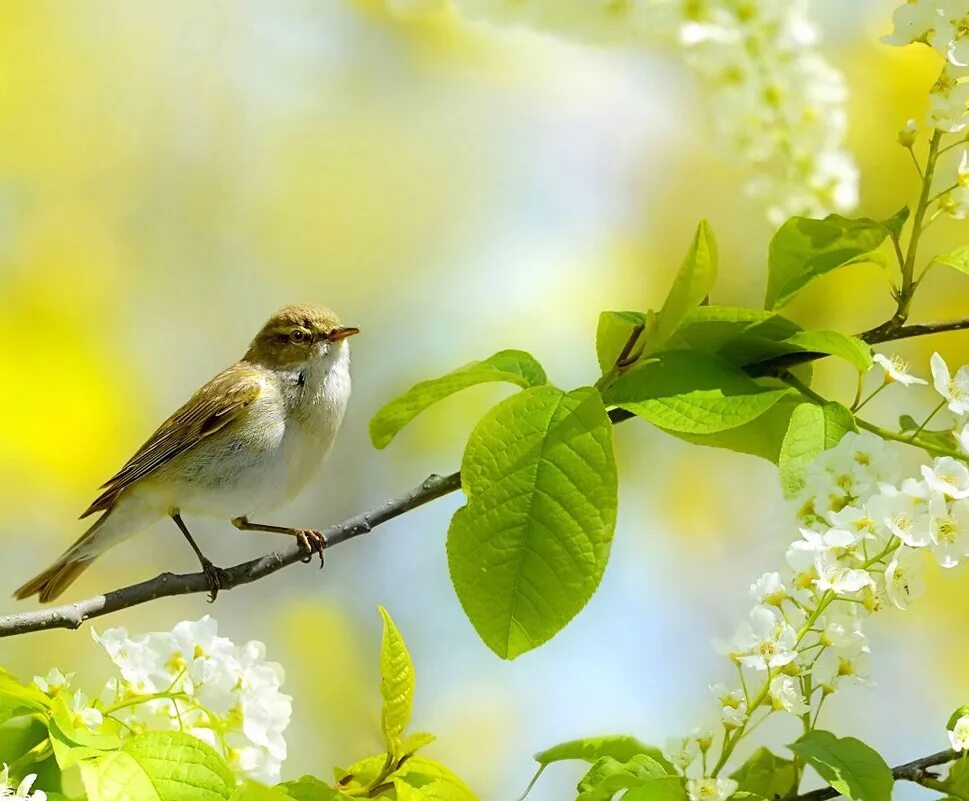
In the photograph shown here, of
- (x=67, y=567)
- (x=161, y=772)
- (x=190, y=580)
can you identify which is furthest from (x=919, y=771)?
(x=67, y=567)

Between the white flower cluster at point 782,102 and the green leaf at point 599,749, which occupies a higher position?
the white flower cluster at point 782,102

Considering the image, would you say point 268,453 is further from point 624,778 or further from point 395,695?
point 624,778

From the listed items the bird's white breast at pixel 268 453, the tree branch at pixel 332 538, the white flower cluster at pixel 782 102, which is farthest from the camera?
the bird's white breast at pixel 268 453

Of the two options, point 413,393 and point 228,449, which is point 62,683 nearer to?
point 413,393

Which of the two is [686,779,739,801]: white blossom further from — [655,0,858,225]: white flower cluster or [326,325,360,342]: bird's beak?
[326,325,360,342]: bird's beak

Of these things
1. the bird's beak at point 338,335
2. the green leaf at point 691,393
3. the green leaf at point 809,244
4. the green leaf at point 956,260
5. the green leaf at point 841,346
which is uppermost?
the bird's beak at point 338,335

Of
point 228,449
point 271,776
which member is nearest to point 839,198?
point 271,776

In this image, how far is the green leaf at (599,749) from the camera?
628 millimetres

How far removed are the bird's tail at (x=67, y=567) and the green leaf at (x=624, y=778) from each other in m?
0.90

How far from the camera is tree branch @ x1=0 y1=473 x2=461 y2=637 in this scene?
63 centimetres

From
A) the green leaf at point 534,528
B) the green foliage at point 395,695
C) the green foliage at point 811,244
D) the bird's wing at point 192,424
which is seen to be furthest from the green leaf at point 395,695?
the bird's wing at point 192,424

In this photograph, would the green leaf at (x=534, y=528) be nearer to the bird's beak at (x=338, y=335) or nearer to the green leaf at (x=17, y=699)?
the green leaf at (x=17, y=699)

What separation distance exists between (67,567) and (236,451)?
29 centimetres

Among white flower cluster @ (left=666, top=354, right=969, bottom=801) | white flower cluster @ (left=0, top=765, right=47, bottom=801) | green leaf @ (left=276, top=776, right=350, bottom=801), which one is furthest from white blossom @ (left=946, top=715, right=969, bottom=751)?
white flower cluster @ (left=0, top=765, right=47, bottom=801)
